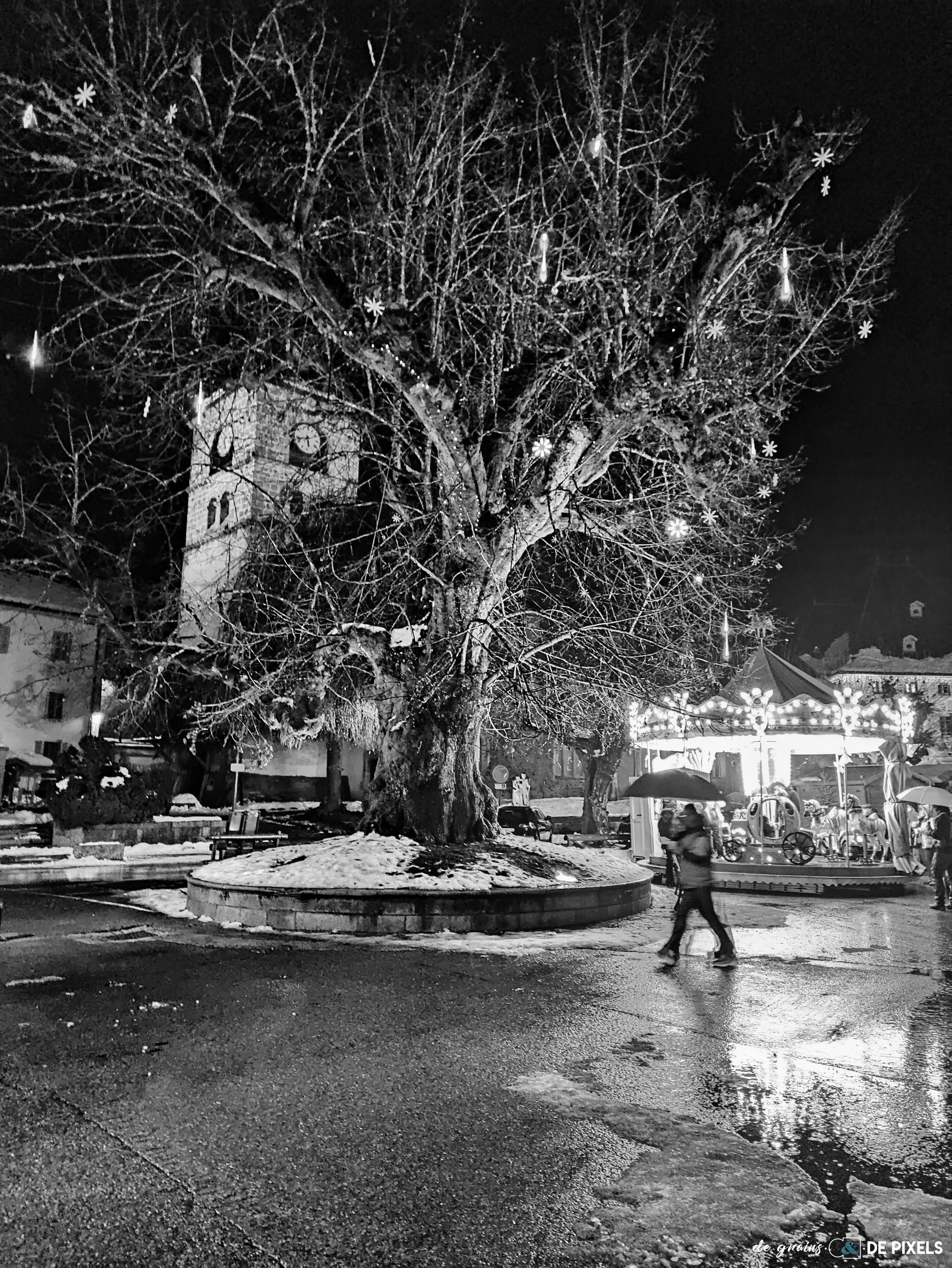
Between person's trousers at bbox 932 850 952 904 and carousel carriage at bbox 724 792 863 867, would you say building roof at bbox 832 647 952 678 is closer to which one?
carousel carriage at bbox 724 792 863 867

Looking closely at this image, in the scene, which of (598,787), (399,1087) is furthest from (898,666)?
(399,1087)

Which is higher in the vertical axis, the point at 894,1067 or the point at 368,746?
the point at 368,746

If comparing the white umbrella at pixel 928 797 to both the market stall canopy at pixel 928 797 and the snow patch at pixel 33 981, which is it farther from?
the snow patch at pixel 33 981

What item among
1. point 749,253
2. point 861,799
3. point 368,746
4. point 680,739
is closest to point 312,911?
point 368,746

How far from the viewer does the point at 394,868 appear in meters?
12.1

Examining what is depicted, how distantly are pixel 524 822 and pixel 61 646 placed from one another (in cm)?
3203

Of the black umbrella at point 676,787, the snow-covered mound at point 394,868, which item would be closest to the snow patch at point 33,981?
the snow-covered mound at point 394,868

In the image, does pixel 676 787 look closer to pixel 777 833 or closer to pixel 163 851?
pixel 777 833

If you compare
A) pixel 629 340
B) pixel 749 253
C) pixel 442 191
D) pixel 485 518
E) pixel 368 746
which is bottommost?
pixel 368 746

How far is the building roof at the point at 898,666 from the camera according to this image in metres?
62.4

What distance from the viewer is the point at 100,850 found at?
69.4 feet

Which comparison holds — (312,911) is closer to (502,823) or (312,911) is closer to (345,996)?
(345,996)

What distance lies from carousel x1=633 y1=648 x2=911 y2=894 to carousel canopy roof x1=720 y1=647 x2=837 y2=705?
0.03 m

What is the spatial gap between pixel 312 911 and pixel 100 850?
12544 mm
